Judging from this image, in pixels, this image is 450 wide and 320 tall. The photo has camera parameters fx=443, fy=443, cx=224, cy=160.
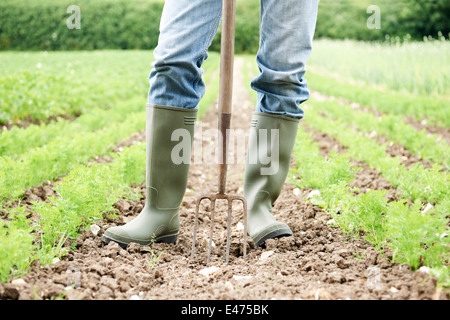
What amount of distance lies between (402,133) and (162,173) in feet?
11.2

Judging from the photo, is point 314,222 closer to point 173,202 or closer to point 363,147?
point 173,202

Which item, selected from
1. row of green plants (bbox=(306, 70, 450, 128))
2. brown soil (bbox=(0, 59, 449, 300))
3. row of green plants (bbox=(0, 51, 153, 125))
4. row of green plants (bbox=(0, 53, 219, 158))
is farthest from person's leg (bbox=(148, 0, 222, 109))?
row of green plants (bbox=(306, 70, 450, 128))

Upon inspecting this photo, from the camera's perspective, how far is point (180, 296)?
1640mm

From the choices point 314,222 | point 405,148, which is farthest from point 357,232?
point 405,148

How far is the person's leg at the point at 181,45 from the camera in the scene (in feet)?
6.52

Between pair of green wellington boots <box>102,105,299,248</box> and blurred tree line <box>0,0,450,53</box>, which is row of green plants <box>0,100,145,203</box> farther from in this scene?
blurred tree line <box>0,0,450,53</box>

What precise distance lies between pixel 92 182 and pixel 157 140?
1.43ft

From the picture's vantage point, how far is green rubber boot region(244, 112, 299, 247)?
2314 millimetres

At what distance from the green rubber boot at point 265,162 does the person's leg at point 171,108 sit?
0.37 meters

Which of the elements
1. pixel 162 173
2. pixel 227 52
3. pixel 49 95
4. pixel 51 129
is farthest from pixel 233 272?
pixel 49 95

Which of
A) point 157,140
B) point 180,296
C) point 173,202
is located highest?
point 157,140

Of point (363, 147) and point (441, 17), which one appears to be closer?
point (363, 147)

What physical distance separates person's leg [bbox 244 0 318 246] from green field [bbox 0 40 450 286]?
36cm

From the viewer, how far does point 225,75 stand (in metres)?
2.01
